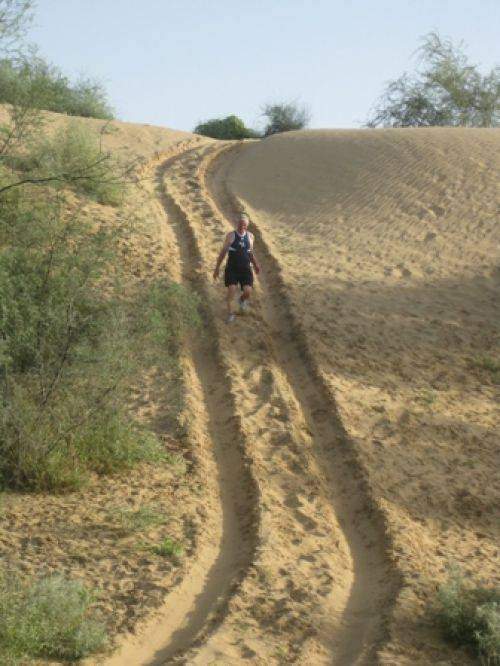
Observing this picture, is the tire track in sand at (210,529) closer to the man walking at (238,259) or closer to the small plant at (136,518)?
the small plant at (136,518)

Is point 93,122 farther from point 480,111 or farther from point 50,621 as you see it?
point 50,621

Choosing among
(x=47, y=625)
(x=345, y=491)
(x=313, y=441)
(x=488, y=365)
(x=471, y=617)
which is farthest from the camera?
(x=488, y=365)

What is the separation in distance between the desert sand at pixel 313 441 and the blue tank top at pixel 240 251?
2.48 feet

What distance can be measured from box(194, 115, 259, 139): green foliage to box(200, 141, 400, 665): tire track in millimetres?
17300

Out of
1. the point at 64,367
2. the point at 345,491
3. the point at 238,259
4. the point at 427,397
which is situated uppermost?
the point at 238,259

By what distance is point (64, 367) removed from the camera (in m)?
8.52

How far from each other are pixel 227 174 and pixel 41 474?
13374 mm

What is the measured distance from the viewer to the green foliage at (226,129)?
31406mm

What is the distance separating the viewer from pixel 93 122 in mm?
23047

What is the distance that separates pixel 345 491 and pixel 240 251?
13.9 ft

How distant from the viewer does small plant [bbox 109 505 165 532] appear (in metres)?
7.66

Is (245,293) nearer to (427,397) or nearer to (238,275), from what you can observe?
(238,275)

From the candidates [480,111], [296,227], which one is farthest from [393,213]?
[480,111]

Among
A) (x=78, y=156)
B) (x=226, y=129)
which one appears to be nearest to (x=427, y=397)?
(x=78, y=156)
